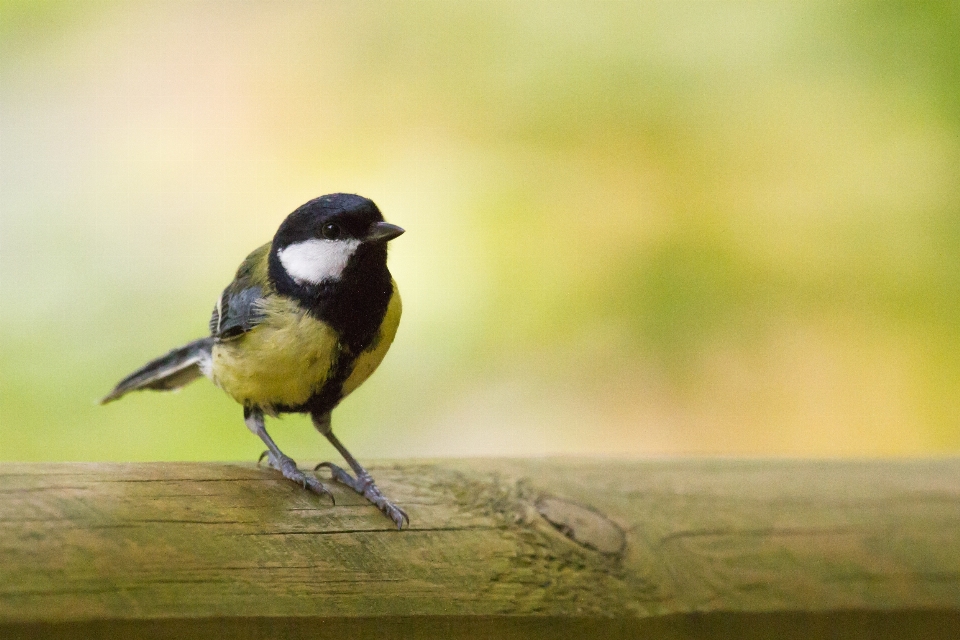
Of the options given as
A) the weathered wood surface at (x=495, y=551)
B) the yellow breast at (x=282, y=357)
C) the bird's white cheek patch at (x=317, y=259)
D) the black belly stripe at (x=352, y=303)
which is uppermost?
the bird's white cheek patch at (x=317, y=259)

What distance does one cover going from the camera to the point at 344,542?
4.82 feet

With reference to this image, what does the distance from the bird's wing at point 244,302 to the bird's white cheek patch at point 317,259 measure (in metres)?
0.10

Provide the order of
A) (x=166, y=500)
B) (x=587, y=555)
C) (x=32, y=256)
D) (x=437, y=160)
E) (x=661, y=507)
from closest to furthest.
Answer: (x=166, y=500) < (x=587, y=555) < (x=661, y=507) < (x=32, y=256) < (x=437, y=160)

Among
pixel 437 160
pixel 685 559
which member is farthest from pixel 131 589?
pixel 437 160

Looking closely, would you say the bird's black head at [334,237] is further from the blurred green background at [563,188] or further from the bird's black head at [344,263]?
the blurred green background at [563,188]

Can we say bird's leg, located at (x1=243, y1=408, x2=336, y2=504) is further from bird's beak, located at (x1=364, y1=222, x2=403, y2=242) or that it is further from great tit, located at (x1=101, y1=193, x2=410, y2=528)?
bird's beak, located at (x1=364, y1=222, x2=403, y2=242)

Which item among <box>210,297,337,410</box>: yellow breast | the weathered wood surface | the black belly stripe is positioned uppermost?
the black belly stripe

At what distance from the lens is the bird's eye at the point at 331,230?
1835 mm

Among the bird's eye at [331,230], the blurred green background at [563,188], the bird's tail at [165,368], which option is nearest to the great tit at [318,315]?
the bird's eye at [331,230]

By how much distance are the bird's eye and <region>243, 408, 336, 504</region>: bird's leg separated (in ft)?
1.44

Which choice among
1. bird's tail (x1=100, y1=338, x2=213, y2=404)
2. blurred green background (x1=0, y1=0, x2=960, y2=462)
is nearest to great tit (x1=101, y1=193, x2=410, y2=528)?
bird's tail (x1=100, y1=338, x2=213, y2=404)

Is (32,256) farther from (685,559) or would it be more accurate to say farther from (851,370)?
(851,370)

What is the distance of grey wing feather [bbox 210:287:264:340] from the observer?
196 centimetres

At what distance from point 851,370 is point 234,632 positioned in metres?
2.79
